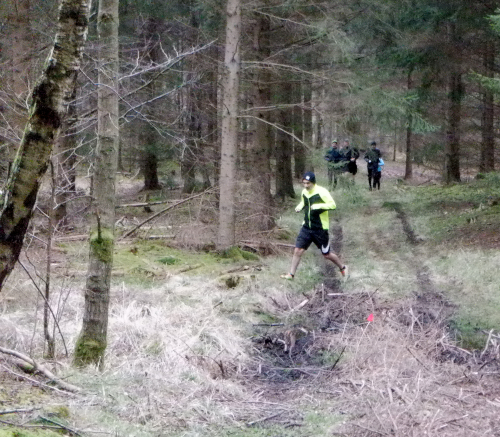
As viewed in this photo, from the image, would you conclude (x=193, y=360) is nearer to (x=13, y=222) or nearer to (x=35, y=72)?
(x=13, y=222)

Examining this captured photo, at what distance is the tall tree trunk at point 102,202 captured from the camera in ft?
22.9

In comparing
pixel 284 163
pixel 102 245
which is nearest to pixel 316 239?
pixel 102 245

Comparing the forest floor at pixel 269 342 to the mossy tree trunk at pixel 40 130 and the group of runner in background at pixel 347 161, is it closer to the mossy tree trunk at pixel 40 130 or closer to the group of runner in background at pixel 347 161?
the group of runner in background at pixel 347 161

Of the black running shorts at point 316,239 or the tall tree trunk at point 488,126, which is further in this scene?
the tall tree trunk at point 488,126

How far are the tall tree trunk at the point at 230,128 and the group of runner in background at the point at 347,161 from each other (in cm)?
258

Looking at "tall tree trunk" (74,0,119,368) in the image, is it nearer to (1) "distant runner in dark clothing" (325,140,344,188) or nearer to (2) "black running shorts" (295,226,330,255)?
(2) "black running shorts" (295,226,330,255)

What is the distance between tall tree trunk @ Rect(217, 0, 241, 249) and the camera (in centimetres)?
1450

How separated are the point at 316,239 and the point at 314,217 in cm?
41

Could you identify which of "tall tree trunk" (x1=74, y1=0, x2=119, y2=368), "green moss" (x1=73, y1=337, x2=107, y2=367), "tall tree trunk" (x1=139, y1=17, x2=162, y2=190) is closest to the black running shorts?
"tall tree trunk" (x1=74, y1=0, x2=119, y2=368)

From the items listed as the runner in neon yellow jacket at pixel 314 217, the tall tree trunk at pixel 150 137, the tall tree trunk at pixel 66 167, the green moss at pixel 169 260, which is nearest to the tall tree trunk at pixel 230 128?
the green moss at pixel 169 260

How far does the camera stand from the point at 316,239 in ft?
40.0

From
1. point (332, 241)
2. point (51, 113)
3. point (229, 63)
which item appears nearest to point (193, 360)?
point (51, 113)

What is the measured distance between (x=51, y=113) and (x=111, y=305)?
6.02 m

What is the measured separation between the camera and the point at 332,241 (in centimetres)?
1702
